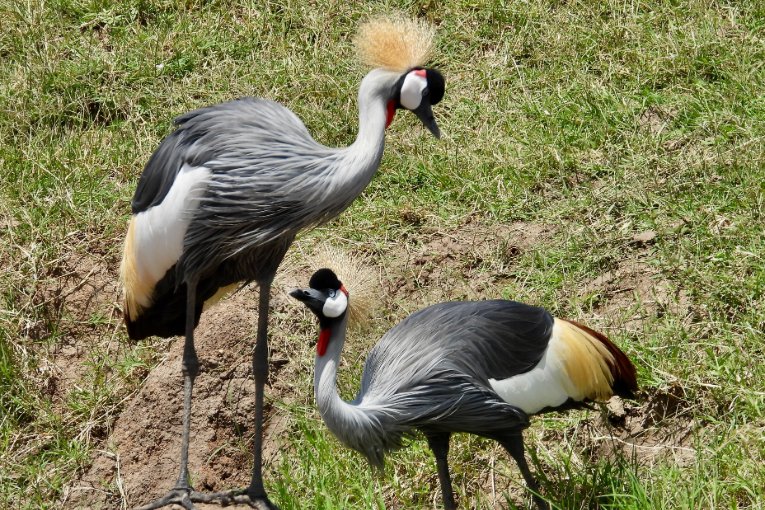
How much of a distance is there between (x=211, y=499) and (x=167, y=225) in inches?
33.4

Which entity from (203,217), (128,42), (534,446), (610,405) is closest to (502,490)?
(534,446)

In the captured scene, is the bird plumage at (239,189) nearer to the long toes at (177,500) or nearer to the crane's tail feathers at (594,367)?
the long toes at (177,500)

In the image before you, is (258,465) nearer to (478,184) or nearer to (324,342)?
(324,342)

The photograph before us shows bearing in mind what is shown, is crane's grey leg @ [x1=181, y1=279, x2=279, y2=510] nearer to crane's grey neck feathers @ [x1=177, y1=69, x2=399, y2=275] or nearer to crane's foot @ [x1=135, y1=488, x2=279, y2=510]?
crane's foot @ [x1=135, y1=488, x2=279, y2=510]

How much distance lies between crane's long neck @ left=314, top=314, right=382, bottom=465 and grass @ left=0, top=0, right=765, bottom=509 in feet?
0.75

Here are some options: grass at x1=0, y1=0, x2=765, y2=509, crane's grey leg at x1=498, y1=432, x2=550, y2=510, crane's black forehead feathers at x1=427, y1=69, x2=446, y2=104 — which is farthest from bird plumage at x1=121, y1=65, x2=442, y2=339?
crane's grey leg at x1=498, y1=432, x2=550, y2=510

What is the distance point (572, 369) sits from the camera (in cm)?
304

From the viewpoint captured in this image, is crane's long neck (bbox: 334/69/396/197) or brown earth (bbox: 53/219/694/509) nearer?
crane's long neck (bbox: 334/69/396/197)

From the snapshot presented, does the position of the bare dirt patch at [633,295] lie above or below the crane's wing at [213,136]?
below

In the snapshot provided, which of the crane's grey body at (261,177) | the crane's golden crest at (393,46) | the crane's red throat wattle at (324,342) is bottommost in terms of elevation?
the crane's red throat wattle at (324,342)

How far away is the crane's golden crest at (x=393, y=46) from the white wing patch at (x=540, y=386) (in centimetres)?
97

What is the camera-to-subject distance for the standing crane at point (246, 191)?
3.09 metres

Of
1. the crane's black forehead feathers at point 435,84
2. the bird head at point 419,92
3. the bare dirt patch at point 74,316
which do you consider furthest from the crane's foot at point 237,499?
the crane's black forehead feathers at point 435,84

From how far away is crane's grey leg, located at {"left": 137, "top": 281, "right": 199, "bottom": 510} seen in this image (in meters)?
3.22
